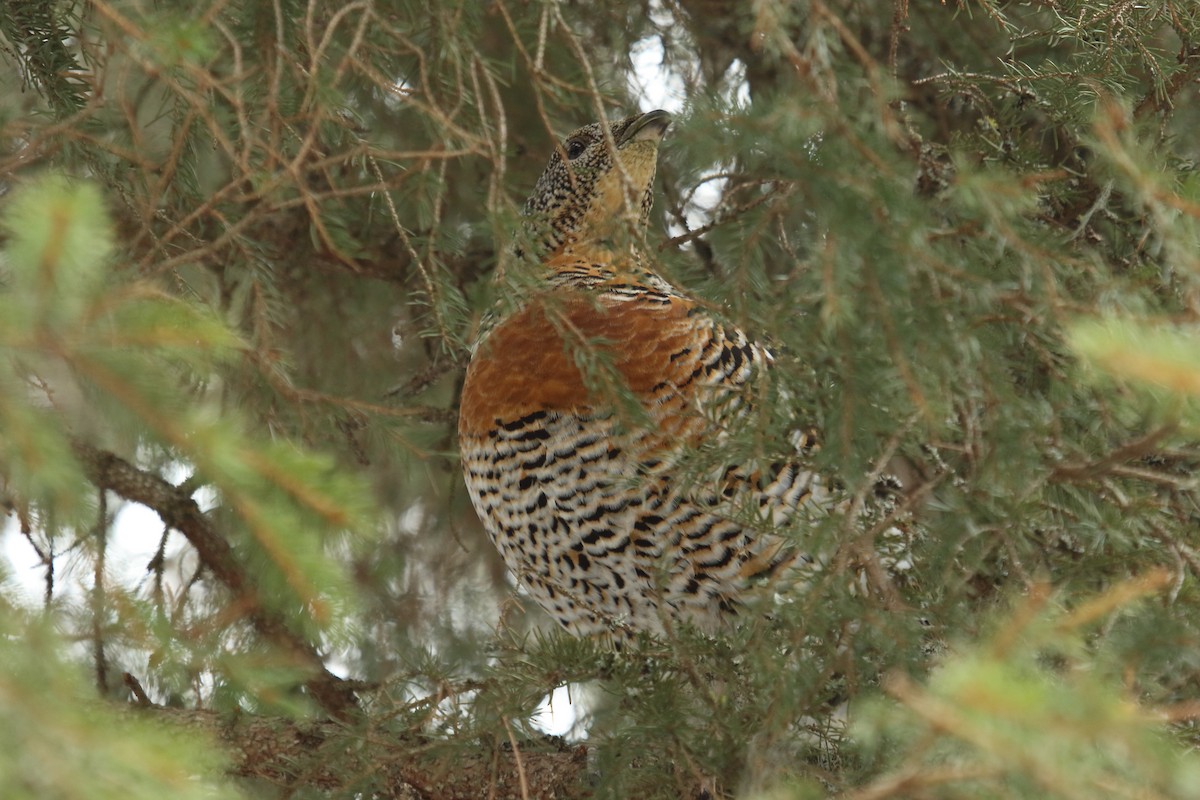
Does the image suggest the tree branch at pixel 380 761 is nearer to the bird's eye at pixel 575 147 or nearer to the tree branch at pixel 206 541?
the tree branch at pixel 206 541

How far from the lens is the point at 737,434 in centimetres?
212

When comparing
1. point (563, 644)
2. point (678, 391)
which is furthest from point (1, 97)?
point (563, 644)

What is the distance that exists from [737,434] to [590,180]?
137 centimetres

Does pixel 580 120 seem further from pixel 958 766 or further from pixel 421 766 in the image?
pixel 958 766

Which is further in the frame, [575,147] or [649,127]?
[575,147]

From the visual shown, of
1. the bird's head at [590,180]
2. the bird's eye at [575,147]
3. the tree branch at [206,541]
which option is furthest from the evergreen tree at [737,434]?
the bird's eye at [575,147]

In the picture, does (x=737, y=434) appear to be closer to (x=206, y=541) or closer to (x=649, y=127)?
(x=649, y=127)

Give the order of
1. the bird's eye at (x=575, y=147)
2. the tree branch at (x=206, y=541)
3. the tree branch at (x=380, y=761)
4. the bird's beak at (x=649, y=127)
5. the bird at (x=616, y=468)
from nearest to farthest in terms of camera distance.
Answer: the tree branch at (x=380, y=761)
the bird at (x=616, y=468)
the tree branch at (x=206, y=541)
the bird's beak at (x=649, y=127)
the bird's eye at (x=575, y=147)

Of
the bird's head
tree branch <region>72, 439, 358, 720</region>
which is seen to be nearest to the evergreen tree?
tree branch <region>72, 439, 358, 720</region>

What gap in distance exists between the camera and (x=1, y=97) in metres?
3.46

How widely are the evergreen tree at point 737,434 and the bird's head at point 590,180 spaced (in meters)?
0.26

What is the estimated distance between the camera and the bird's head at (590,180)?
332 centimetres

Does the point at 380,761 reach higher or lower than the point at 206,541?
lower

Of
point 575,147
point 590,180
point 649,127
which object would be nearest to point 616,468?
point 590,180
